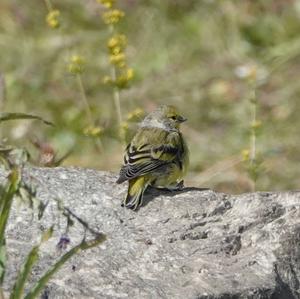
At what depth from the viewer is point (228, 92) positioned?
34.3 feet

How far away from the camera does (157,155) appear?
268 inches

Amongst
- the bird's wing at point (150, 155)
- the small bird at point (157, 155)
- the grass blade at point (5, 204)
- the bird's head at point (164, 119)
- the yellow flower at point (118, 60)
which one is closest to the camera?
the grass blade at point (5, 204)

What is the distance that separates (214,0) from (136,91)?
1.59 m

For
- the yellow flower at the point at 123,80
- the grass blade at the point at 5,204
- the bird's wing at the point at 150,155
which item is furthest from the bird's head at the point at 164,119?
the grass blade at the point at 5,204

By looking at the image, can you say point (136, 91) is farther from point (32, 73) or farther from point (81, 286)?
point (81, 286)

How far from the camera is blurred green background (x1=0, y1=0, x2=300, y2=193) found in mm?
9375

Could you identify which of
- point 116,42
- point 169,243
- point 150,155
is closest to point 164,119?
point 116,42

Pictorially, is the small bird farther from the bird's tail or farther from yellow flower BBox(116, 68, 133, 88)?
yellow flower BBox(116, 68, 133, 88)

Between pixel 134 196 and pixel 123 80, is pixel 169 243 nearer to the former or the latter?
pixel 134 196

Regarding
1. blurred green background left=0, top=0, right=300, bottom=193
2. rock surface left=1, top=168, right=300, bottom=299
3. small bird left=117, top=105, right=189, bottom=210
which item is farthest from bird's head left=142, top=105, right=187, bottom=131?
rock surface left=1, top=168, right=300, bottom=299

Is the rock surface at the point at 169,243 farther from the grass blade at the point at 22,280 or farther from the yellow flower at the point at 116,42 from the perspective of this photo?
the yellow flower at the point at 116,42

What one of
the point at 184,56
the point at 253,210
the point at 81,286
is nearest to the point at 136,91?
the point at 184,56

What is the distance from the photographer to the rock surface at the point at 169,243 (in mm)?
4699

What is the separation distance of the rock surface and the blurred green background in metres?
3.32
